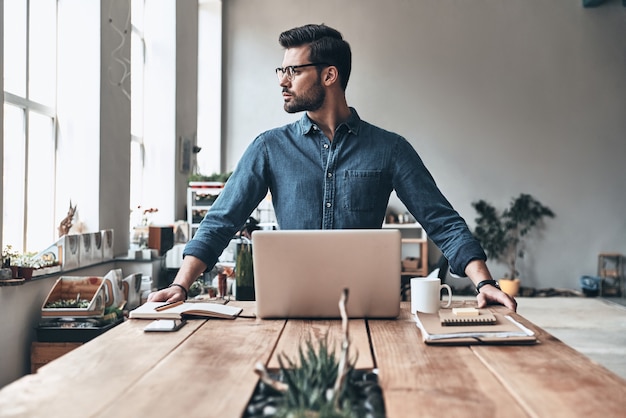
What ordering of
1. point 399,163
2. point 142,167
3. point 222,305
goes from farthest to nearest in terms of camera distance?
1. point 142,167
2. point 399,163
3. point 222,305

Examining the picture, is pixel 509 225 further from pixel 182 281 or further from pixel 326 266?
pixel 326 266

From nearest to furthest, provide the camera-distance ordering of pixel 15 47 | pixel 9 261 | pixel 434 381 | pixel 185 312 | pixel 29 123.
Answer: pixel 434 381, pixel 185 312, pixel 9 261, pixel 15 47, pixel 29 123

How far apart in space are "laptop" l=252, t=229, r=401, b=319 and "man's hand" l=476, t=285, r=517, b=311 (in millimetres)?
376

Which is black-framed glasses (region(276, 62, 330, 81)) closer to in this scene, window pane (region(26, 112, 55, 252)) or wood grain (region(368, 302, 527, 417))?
wood grain (region(368, 302, 527, 417))

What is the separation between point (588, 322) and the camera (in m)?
6.73

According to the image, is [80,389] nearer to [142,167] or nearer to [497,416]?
[497,416]

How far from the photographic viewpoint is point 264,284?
1.83 metres

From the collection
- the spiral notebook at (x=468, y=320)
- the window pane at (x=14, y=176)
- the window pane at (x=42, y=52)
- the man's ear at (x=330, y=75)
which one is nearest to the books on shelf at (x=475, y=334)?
the spiral notebook at (x=468, y=320)

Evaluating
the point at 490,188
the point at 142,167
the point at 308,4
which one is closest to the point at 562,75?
the point at 490,188

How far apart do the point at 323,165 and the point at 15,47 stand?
2625 mm

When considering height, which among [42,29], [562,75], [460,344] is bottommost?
[460,344]

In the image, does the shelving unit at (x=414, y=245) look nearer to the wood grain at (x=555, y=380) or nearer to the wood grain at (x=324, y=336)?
the wood grain at (x=324, y=336)

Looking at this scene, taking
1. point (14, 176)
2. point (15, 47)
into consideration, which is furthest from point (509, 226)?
point (15, 47)

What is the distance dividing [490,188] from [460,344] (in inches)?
302
